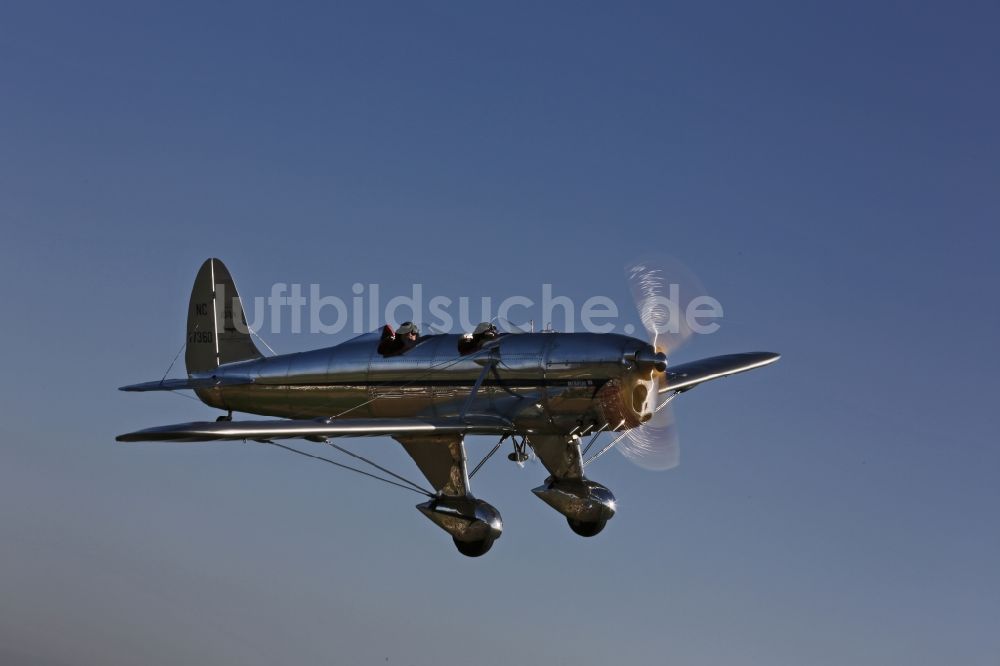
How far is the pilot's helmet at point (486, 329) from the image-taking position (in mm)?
30438

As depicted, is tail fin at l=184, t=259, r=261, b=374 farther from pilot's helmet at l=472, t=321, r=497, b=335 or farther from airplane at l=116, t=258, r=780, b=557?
pilot's helmet at l=472, t=321, r=497, b=335

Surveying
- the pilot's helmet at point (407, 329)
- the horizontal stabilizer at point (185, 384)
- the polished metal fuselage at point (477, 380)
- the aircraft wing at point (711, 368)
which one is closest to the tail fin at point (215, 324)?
the horizontal stabilizer at point (185, 384)

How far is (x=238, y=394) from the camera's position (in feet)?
114

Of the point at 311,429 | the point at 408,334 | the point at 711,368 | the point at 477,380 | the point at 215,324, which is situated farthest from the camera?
the point at 215,324

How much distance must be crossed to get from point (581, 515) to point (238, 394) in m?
9.78

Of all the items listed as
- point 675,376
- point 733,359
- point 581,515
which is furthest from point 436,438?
point 733,359

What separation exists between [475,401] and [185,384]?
895cm

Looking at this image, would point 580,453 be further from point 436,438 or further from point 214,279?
point 214,279

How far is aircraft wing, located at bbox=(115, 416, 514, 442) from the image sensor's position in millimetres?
24922

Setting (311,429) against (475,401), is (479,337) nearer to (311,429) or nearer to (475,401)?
(475,401)

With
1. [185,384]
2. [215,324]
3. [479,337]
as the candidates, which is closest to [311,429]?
[479,337]

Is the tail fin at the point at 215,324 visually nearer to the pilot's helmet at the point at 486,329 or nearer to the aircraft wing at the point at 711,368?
the pilot's helmet at the point at 486,329

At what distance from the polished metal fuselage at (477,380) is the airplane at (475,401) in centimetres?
2

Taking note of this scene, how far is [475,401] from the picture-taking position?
30.2 metres
